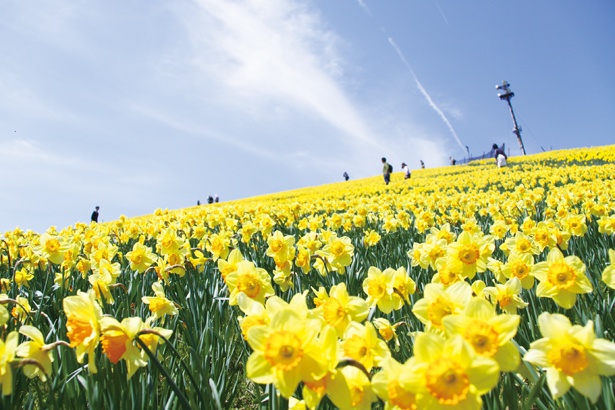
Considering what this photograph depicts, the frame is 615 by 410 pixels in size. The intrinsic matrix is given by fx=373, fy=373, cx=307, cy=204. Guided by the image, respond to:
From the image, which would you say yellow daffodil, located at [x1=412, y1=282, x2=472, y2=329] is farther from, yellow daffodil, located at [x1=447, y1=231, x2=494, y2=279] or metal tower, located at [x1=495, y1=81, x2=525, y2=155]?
metal tower, located at [x1=495, y1=81, x2=525, y2=155]

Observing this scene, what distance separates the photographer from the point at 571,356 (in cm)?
106

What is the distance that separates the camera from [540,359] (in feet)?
3.50

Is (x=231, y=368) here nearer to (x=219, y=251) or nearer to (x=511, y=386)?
(x=219, y=251)

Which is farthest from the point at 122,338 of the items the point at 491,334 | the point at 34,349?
the point at 491,334

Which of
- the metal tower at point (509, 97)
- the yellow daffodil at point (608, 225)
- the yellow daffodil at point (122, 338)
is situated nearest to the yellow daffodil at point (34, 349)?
the yellow daffodil at point (122, 338)

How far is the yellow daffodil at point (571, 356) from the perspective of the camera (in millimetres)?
1027

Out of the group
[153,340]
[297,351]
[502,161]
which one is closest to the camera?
[297,351]

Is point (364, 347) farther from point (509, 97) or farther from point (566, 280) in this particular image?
point (509, 97)

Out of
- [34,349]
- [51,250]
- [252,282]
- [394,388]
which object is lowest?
[394,388]

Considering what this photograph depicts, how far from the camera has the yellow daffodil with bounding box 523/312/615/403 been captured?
1027 millimetres

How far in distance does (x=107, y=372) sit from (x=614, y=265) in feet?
7.59

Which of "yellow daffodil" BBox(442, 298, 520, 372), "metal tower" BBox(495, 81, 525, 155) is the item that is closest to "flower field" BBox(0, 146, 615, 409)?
"yellow daffodil" BBox(442, 298, 520, 372)

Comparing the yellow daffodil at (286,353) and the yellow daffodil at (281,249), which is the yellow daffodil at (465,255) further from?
the yellow daffodil at (286,353)

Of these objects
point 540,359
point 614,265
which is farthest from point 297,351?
point 614,265
